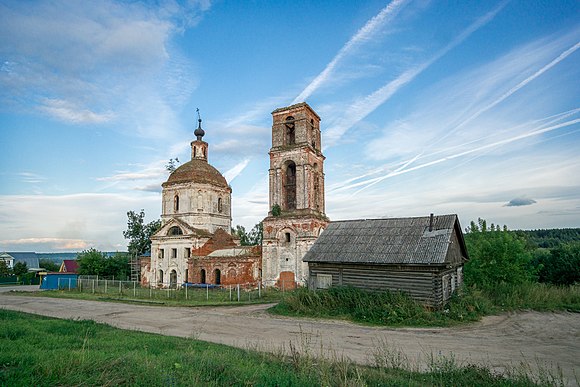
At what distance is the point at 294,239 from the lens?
28.5 m

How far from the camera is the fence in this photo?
949 inches

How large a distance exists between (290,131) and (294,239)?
32.4 feet

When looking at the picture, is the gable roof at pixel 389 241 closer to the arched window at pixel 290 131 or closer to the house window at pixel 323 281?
the house window at pixel 323 281

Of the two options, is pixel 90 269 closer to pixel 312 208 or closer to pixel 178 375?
pixel 312 208

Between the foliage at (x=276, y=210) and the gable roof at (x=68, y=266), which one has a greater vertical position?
the foliage at (x=276, y=210)

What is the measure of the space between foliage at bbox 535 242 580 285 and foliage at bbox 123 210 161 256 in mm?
41959

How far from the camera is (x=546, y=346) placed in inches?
408

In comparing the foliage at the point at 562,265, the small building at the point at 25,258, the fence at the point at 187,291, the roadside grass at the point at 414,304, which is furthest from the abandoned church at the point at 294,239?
the small building at the point at 25,258

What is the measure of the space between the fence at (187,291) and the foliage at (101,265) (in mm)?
5832

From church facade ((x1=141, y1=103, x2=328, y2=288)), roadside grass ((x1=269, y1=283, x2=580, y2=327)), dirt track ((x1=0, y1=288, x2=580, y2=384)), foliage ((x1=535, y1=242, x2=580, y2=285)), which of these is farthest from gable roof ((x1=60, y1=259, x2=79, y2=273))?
foliage ((x1=535, y1=242, x2=580, y2=285))

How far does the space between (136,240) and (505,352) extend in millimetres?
45904

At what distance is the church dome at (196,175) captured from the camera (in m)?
36.2

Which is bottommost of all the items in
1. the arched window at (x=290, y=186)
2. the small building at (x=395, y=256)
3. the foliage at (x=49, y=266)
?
the foliage at (x=49, y=266)

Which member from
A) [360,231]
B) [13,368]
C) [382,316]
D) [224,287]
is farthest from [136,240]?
[13,368]
